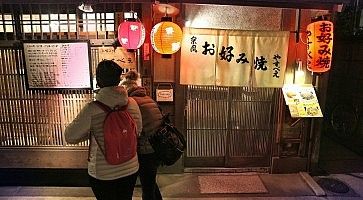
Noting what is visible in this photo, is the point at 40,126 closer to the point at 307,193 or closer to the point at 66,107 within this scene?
the point at 66,107

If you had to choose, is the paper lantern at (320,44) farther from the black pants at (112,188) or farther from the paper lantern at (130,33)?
the black pants at (112,188)

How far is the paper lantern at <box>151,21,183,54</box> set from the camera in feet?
19.7

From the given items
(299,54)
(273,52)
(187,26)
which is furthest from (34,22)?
(299,54)

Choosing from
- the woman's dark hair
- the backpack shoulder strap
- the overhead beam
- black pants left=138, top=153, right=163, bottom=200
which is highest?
the overhead beam

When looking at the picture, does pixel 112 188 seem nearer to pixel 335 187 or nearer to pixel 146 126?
pixel 146 126

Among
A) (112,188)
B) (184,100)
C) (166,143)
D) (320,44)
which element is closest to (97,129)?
(112,188)

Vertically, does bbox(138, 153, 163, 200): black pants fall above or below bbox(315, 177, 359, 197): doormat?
above

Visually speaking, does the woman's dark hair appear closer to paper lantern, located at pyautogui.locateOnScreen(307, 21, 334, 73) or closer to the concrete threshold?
paper lantern, located at pyautogui.locateOnScreen(307, 21, 334, 73)

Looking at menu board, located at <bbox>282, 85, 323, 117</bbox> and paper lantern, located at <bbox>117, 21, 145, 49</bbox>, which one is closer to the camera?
paper lantern, located at <bbox>117, 21, 145, 49</bbox>

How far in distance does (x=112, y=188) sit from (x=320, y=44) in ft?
17.3

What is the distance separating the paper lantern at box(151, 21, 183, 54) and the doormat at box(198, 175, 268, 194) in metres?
3.44

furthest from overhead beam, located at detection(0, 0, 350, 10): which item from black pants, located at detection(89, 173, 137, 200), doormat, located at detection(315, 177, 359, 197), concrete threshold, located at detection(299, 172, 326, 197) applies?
doormat, located at detection(315, 177, 359, 197)

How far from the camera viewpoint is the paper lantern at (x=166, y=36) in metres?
5.99

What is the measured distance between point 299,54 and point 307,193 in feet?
11.2
